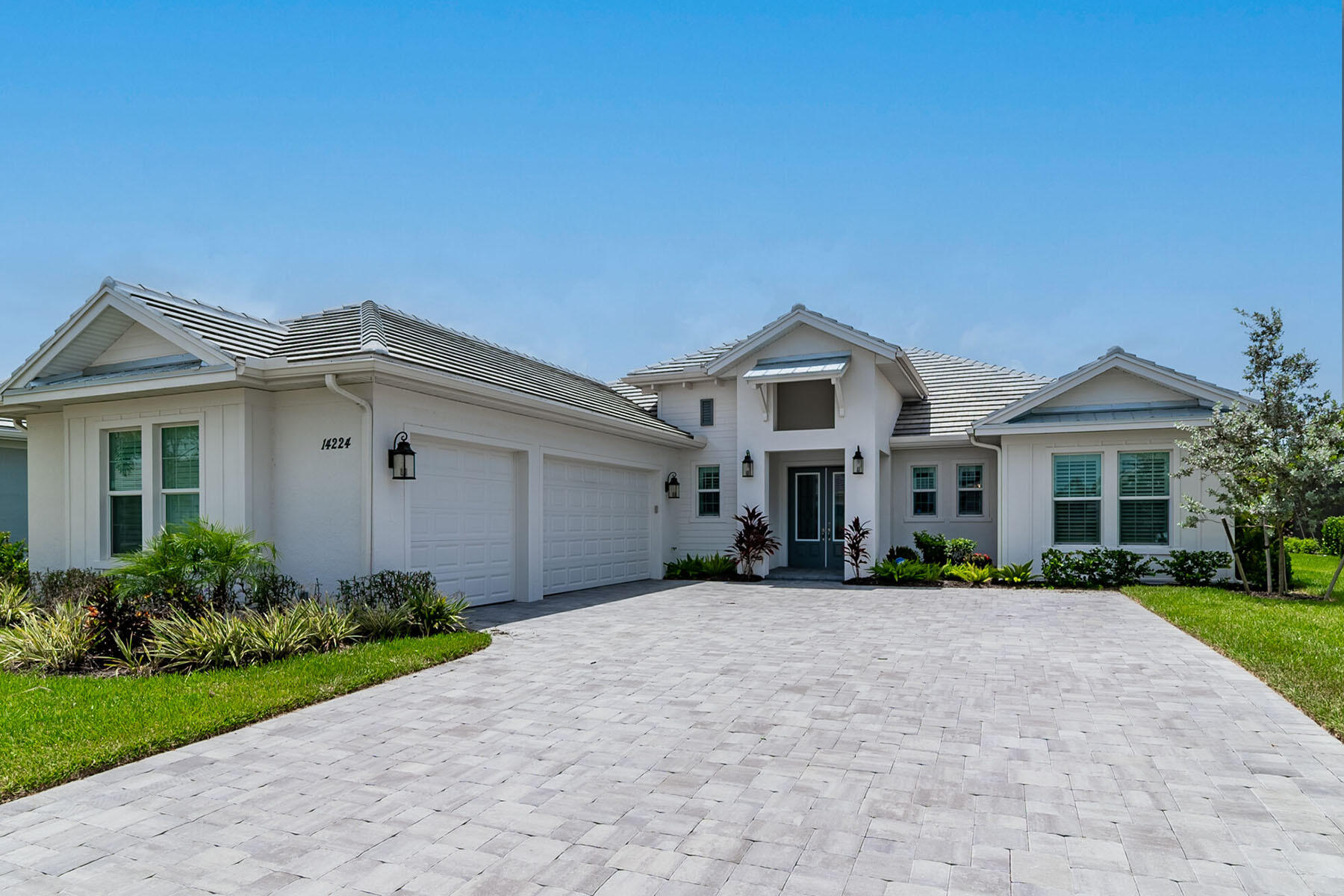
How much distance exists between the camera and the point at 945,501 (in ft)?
58.3

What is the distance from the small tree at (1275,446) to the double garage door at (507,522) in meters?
10.5

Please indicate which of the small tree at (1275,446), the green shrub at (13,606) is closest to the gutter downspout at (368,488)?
the green shrub at (13,606)

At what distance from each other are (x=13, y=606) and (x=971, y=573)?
15477mm

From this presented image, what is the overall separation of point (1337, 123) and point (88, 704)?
604 inches

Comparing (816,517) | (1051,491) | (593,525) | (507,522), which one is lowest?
(816,517)

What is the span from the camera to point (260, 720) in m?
5.82

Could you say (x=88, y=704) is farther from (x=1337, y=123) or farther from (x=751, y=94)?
(x=1337, y=123)

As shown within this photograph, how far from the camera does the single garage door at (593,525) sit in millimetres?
13508

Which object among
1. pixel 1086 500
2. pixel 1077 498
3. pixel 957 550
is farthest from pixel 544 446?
pixel 1086 500

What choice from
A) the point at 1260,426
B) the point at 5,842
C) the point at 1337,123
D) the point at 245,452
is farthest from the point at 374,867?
the point at 1260,426

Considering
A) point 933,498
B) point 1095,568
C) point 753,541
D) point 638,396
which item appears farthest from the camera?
point 638,396

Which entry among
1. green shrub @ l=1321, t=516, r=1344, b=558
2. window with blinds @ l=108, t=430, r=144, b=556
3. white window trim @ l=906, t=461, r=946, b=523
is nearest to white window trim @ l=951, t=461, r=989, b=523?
white window trim @ l=906, t=461, r=946, b=523

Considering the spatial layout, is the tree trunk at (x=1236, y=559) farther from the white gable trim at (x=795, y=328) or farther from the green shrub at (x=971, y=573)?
the white gable trim at (x=795, y=328)

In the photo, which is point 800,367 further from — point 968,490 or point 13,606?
point 13,606
